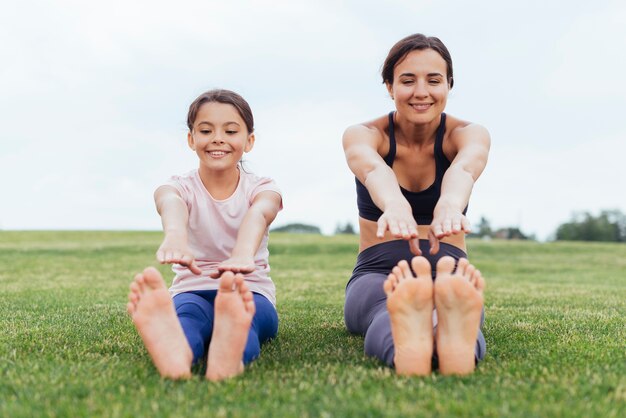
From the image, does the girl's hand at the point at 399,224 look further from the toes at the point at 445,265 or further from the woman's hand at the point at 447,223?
the toes at the point at 445,265

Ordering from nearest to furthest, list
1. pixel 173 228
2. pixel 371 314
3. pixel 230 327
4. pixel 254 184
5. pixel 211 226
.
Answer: pixel 230 327
pixel 173 228
pixel 371 314
pixel 211 226
pixel 254 184

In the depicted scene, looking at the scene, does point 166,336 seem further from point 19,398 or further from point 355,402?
point 355,402

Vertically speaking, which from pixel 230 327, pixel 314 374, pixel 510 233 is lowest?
pixel 314 374

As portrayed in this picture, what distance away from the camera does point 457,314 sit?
301cm

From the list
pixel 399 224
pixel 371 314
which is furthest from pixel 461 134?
pixel 371 314

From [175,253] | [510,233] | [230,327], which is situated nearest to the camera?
[230,327]

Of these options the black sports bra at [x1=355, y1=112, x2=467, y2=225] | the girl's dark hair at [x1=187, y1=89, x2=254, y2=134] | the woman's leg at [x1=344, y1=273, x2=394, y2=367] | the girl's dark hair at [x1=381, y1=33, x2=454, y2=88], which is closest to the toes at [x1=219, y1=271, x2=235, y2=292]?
the woman's leg at [x1=344, y1=273, x2=394, y2=367]

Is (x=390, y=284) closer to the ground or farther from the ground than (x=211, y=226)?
closer to the ground

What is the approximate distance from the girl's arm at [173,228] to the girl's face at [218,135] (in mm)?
335

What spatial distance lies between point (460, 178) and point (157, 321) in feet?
6.34

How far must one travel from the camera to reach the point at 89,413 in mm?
2457

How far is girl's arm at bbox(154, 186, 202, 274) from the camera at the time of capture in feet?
11.1

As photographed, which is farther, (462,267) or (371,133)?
(371,133)

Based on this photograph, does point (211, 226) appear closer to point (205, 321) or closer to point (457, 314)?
point (205, 321)
